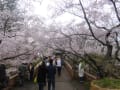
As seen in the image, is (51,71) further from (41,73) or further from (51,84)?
(41,73)

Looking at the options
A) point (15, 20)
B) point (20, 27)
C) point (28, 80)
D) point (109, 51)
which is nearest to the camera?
point (109, 51)

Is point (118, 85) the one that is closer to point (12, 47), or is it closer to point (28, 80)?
point (12, 47)

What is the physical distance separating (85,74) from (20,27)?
8441 mm

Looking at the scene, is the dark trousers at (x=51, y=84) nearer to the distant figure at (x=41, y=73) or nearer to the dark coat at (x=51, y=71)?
the dark coat at (x=51, y=71)

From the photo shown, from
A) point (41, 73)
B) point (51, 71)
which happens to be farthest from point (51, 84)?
point (41, 73)

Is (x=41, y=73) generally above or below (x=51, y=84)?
above

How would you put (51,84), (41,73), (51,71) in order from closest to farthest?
(41,73) < (51,71) < (51,84)

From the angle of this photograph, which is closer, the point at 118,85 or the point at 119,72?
the point at 118,85

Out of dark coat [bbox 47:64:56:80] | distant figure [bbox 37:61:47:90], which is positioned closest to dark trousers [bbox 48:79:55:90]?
dark coat [bbox 47:64:56:80]

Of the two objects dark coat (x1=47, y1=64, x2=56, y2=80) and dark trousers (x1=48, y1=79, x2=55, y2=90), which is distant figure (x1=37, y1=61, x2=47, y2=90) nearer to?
dark coat (x1=47, y1=64, x2=56, y2=80)

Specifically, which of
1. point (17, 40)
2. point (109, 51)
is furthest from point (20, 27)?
point (109, 51)

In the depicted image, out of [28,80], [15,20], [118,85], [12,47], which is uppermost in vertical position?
[15,20]

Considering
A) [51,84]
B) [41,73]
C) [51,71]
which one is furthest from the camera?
[51,84]

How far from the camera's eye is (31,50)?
20.0 meters
